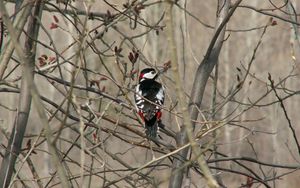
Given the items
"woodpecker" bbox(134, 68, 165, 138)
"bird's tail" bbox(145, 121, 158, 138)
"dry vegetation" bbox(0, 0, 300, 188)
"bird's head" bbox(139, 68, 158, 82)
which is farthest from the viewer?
"bird's head" bbox(139, 68, 158, 82)

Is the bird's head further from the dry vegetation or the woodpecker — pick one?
the woodpecker

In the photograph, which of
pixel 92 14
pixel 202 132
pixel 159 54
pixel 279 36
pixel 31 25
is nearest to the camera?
pixel 202 132

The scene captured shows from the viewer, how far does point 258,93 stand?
26250 mm

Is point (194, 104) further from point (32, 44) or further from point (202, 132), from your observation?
point (32, 44)

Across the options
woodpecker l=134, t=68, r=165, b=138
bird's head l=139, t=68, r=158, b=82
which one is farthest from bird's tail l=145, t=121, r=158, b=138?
bird's head l=139, t=68, r=158, b=82

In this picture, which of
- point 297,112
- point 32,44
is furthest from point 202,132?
point 297,112

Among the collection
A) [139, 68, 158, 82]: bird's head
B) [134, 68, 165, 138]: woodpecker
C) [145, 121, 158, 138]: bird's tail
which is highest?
[139, 68, 158, 82]: bird's head

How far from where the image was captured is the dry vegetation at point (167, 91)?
14.9ft

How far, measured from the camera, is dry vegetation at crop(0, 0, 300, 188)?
4.55m

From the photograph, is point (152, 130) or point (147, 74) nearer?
point (152, 130)

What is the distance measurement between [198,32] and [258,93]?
3.93 meters

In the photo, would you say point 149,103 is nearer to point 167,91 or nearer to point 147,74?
point 167,91

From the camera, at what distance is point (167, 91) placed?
4.97 meters

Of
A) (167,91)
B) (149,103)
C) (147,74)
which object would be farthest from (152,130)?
(147,74)
